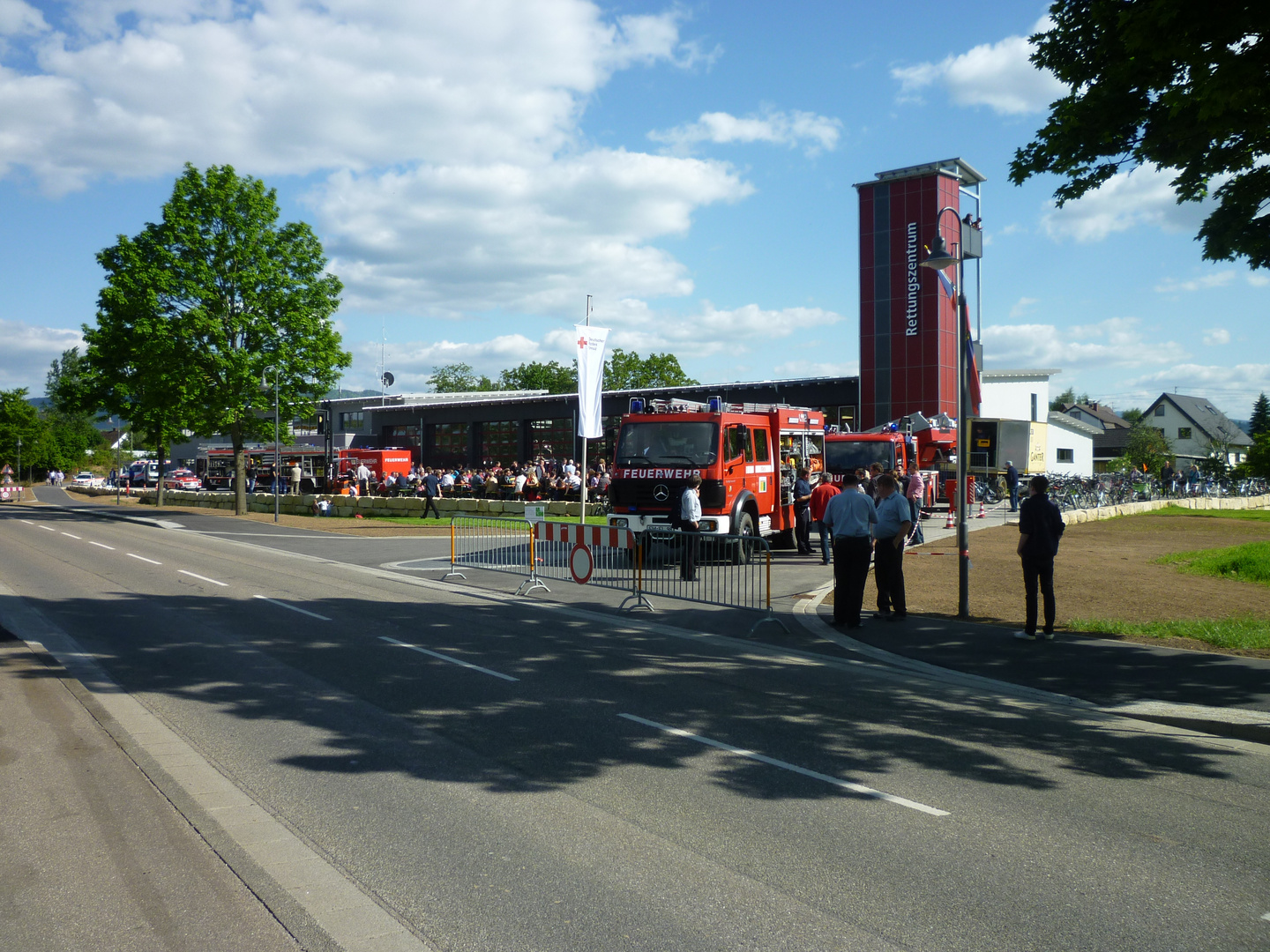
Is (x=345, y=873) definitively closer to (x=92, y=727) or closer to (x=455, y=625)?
(x=92, y=727)

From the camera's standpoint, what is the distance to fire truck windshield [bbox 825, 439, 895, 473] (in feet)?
84.6

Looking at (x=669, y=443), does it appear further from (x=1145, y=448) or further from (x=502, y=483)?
(x=1145, y=448)

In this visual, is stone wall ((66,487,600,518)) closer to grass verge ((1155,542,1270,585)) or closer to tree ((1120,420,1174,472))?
grass verge ((1155,542,1270,585))

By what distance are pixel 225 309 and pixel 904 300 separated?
108 ft

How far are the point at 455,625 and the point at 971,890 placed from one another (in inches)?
327

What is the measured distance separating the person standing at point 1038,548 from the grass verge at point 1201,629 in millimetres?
912

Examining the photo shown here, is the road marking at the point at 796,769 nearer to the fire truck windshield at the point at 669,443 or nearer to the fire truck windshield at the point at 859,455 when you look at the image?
the fire truck windshield at the point at 669,443

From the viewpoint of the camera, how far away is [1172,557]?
18641 millimetres

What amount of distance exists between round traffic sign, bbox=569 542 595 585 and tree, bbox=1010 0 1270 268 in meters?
8.30

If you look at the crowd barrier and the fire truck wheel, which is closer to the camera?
the fire truck wheel

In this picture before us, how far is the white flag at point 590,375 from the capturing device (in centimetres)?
1894

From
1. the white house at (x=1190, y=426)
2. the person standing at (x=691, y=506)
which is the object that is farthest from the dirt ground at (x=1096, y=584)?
the white house at (x=1190, y=426)

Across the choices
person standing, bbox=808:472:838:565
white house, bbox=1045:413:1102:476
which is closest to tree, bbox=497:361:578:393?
white house, bbox=1045:413:1102:476

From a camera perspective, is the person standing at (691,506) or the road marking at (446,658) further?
the person standing at (691,506)
